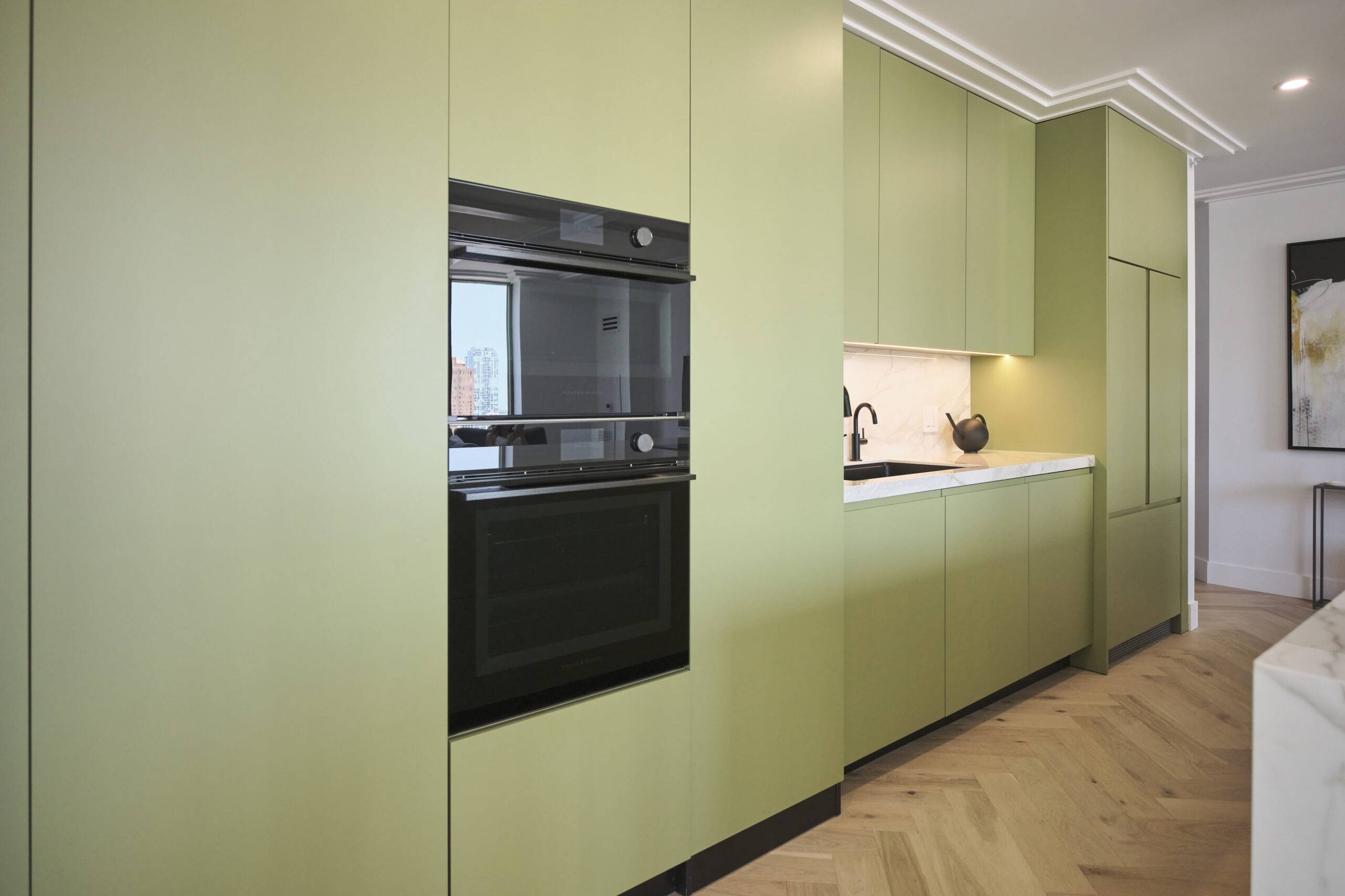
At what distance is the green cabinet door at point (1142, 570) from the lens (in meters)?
3.52

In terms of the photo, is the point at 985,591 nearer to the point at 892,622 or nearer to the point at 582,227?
the point at 892,622

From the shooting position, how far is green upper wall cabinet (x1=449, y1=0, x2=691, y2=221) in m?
1.44

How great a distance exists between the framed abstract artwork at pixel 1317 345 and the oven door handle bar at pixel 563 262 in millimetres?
4684

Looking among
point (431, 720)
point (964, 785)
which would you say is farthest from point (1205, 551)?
point (431, 720)

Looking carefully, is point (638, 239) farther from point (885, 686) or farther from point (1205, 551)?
point (1205, 551)

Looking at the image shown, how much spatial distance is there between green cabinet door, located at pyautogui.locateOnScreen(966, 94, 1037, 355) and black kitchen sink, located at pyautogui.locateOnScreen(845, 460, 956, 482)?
1.85 feet

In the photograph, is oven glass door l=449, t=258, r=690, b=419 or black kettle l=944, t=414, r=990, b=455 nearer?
oven glass door l=449, t=258, r=690, b=419

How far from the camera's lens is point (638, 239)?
169cm

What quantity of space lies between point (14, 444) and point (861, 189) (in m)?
2.48

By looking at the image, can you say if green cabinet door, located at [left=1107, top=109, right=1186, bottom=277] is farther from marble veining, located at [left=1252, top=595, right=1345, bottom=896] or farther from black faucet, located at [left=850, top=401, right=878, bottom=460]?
marble veining, located at [left=1252, top=595, right=1345, bottom=896]

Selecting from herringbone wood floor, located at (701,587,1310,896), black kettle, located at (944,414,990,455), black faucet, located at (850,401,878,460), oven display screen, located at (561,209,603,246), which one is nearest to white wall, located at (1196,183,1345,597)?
herringbone wood floor, located at (701,587,1310,896)

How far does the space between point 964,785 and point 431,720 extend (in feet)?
5.92

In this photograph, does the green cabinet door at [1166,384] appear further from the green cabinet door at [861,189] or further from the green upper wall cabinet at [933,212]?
the green cabinet door at [861,189]

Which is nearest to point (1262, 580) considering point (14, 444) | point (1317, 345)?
point (1317, 345)
